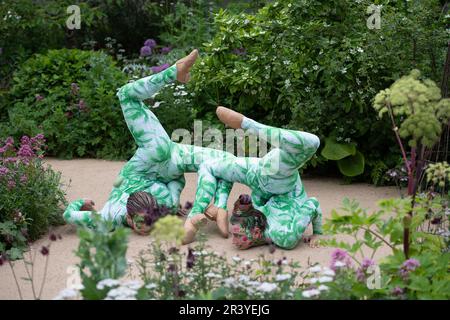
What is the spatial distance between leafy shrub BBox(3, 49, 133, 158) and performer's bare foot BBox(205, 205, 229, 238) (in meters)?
2.49

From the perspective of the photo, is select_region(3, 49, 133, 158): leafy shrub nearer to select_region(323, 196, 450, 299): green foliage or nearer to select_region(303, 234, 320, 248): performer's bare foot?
select_region(303, 234, 320, 248): performer's bare foot

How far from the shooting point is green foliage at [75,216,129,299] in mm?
3170

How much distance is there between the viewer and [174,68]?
564 centimetres

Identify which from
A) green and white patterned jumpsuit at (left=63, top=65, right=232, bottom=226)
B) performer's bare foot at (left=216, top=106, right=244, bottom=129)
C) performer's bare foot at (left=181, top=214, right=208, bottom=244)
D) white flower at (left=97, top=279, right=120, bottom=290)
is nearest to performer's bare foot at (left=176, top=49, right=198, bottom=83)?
green and white patterned jumpsuit at (left=63, top=65, right=232, bottom=226)

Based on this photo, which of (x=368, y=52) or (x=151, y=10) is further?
(x=151, y=10)

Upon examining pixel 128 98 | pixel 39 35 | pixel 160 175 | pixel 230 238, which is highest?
pixel 39 35

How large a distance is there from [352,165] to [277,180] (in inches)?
68.6

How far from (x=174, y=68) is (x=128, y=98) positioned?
430 millimetres

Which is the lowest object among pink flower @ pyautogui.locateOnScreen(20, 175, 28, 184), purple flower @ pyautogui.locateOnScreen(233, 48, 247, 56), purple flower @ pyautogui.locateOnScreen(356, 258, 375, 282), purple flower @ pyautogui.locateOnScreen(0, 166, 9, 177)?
purple flower @ pyautogui.locateOnScreen(356, 258, 375, 282)

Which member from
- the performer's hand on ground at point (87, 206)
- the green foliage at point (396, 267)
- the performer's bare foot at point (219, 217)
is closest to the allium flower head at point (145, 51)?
the performer's hand on ground at point (87, 206)

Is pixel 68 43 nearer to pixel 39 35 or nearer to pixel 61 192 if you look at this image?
pixel 39 35

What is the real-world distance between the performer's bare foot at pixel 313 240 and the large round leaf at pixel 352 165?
1.45m
